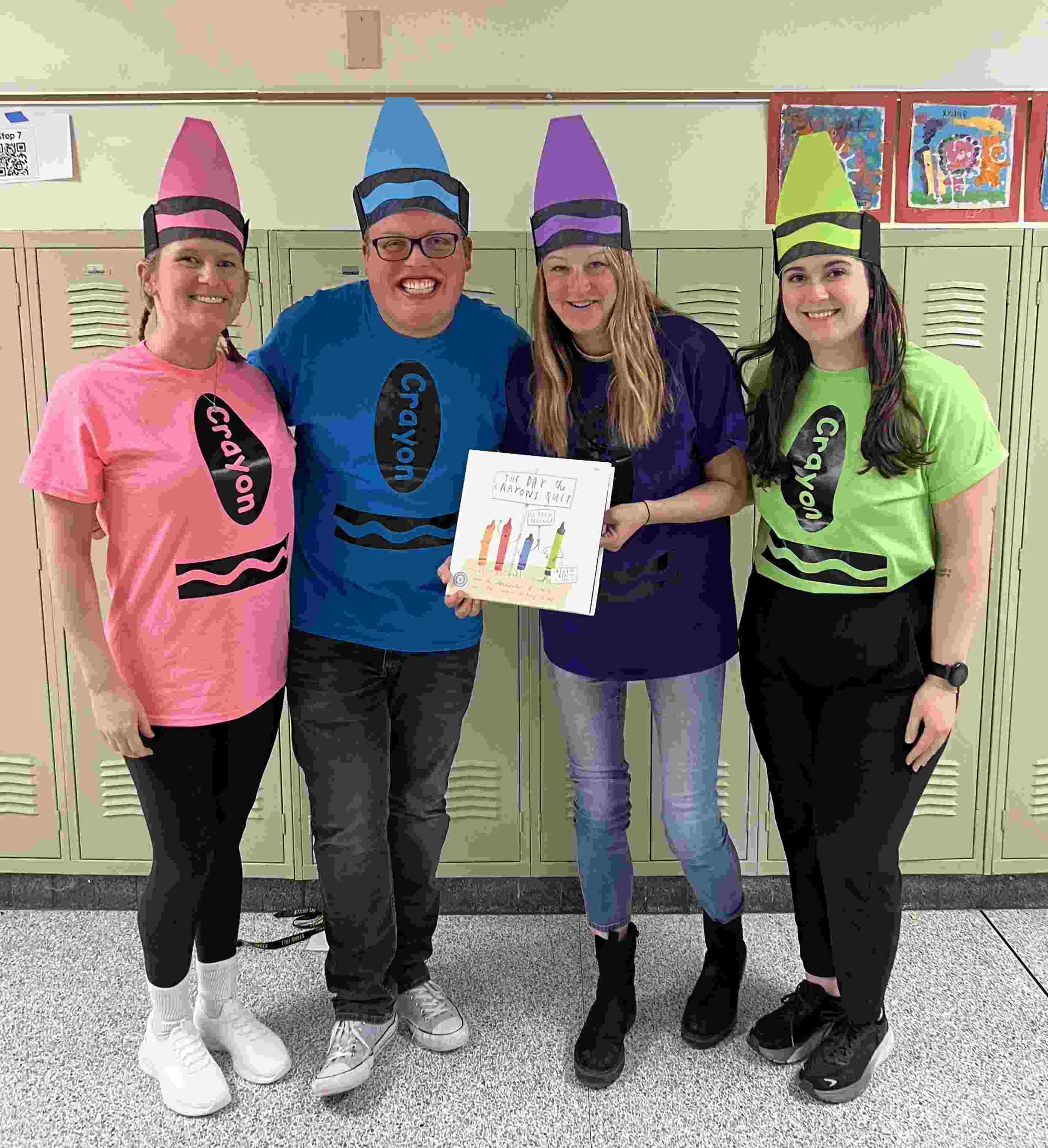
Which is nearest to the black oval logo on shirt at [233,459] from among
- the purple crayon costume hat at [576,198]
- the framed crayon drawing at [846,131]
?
the purple crayon costume hat at [576,198]

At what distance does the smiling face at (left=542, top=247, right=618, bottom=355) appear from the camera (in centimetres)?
172

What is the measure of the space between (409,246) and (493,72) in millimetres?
1077

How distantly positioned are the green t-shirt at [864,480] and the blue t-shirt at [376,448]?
61 cm

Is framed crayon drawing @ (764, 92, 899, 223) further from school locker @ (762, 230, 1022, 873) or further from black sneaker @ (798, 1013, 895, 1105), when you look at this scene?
black sneaker @ (798, 1013, 895, 1105)

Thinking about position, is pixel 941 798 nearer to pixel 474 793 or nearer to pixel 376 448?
pixel 474 793

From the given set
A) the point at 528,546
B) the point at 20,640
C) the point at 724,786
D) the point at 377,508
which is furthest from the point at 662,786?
the point at 20,640

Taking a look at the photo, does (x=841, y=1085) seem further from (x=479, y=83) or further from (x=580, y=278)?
(x=479, y=83)

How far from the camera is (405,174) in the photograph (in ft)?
5.74

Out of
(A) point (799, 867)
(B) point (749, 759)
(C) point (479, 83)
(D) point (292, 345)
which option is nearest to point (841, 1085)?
(A) point (799, 867)

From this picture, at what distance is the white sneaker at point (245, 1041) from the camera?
6.29ft

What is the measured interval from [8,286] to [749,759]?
238 centimetres

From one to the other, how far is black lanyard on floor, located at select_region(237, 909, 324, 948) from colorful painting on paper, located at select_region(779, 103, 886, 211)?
7.99ft

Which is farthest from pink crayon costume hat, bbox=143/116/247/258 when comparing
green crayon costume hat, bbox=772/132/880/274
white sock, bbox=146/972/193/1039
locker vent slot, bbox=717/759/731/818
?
locker vent slot, bbox=717/759/731/818

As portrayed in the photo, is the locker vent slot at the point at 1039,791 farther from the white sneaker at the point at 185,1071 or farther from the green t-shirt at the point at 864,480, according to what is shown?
the white sneaker at the point at 185,1071
